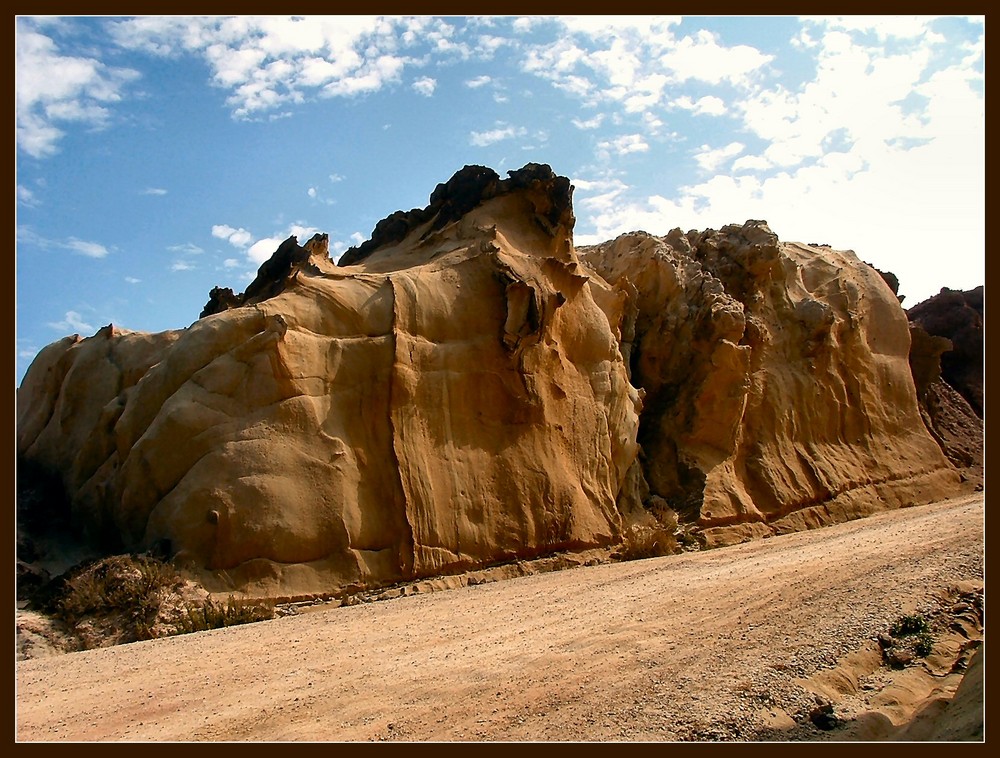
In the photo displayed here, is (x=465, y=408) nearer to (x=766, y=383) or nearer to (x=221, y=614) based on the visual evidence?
(x=221, y=614)

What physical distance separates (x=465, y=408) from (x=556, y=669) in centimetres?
538

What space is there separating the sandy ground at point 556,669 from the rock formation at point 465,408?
1.36 metres

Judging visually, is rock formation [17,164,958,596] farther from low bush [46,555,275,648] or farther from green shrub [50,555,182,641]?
green shrub [50,555,182,641]

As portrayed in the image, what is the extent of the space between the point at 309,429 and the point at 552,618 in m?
3.65

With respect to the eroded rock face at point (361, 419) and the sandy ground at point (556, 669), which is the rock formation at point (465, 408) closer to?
the eroded rock face at point (361, 419)

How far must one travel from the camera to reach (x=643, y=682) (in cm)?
611

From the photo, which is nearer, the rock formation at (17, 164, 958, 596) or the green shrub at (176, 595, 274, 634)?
the green shrub at (176, 595, 274, 634)

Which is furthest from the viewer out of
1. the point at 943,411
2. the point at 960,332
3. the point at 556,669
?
the point at 960,332

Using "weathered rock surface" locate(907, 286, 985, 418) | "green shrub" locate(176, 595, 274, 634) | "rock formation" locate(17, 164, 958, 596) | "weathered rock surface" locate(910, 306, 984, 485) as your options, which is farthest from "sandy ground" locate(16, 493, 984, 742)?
"weathered rock surface" locate(907, 286, 985, 418)

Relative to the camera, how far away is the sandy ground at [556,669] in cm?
559

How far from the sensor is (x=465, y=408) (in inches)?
451

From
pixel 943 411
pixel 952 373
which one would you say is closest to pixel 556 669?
pixel 943 411

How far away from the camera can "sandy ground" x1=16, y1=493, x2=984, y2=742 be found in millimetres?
5590

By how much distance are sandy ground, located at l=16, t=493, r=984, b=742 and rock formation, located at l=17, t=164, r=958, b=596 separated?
4.47 feet
